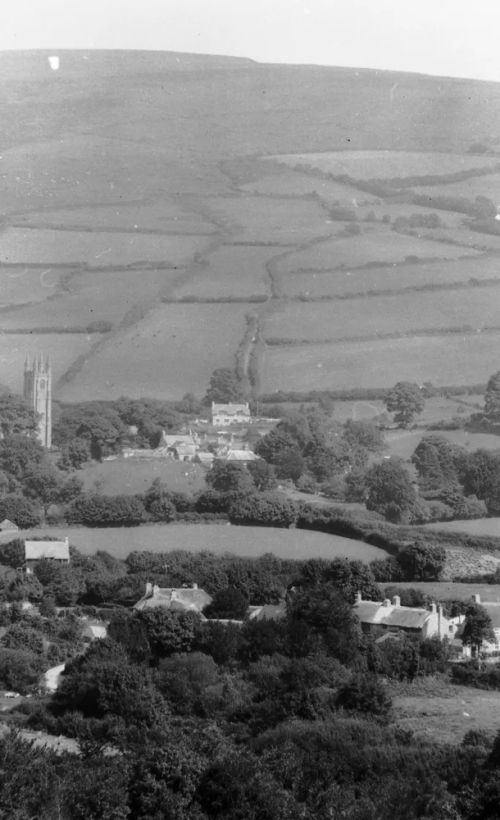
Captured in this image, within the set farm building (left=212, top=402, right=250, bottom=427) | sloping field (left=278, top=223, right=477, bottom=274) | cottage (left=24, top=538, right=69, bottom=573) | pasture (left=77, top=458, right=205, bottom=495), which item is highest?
sloping field (left=278, top=223, right=477, bottom=274)

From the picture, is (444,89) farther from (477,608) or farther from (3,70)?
(477,608)

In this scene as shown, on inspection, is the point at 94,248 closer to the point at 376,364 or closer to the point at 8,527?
the point at 376,364

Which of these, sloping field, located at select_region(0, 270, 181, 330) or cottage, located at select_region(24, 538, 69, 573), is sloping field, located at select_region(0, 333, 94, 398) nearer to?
sloping field, located at select_region(0, 270, 181, 330)

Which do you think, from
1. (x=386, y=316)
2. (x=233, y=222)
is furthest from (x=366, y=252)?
(x=386, y=316)

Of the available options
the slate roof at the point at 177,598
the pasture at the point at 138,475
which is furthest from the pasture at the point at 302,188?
the slate roof at the point at 177,598

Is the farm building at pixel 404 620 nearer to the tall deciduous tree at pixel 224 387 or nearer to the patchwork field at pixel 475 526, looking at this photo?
the patchwork field at pixel 475 526

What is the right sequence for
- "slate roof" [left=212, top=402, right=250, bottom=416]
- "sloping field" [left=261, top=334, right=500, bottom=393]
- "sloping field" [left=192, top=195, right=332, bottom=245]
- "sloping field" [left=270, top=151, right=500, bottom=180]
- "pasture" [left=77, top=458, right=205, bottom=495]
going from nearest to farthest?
"pasture" [left=77, top=458, right=205, bottom=495]
"sloping field" [left=261, top=334, right=500, bottom=393]
"slate roof" [left=212, top=402, right=250, bottom=416]
"sloping field" [left=192, top=195, right=332, bottom=245]
"sloping field" [left=270, top=151, right=500, bottom=180]

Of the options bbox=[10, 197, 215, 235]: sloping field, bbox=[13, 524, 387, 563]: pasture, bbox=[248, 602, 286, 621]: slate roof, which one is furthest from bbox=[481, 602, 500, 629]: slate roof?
bbox=[10, 197, 215, 235]: sloping field
